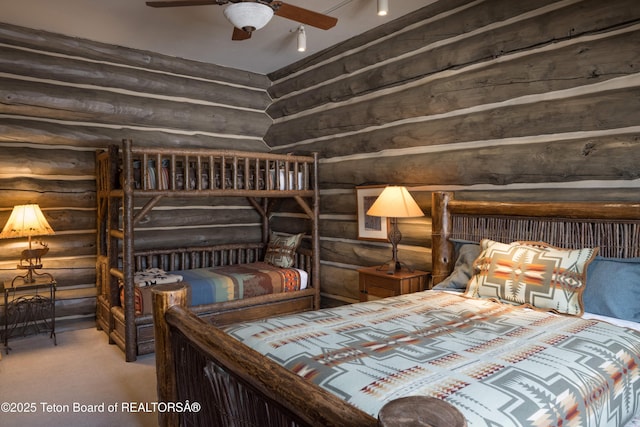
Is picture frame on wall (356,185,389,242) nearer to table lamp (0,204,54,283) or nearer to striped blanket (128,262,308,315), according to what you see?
striped blanket (128,262,308,315)

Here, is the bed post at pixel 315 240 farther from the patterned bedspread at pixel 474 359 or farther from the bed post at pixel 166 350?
the bed post at pixel 166 350

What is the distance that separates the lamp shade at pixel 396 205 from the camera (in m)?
3.60

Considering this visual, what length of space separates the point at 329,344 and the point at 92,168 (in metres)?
3.97

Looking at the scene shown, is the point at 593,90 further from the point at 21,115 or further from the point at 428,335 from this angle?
the point at 21,115

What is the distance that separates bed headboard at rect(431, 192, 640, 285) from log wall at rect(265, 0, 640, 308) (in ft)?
0.59

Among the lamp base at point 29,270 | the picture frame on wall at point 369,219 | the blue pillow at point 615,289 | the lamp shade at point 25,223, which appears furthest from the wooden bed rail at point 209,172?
the blue pillow at point 615,289

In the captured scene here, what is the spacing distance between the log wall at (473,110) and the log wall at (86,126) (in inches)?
48.9

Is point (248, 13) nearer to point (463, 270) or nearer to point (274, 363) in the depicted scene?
point (274, 363)

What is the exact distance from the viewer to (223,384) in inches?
63.5

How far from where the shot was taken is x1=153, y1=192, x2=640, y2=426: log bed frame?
1197 mm

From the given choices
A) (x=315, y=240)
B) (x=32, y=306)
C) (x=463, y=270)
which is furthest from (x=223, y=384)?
(x=32, y=306)

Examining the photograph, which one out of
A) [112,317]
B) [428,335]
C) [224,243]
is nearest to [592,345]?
[428,335]

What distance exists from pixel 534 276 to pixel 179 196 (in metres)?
3.00

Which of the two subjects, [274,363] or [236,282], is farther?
[236,282]
